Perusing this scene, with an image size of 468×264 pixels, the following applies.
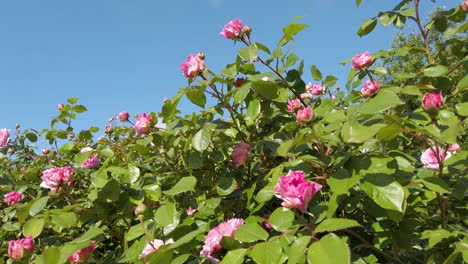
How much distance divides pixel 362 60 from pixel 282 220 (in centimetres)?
94

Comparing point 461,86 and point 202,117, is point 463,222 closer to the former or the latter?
point 461,86

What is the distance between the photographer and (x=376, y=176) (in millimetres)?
868

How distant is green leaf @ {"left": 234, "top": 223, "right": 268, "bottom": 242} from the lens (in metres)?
0.90

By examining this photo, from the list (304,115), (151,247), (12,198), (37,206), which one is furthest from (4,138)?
(304,115)

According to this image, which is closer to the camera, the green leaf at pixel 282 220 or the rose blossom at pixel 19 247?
the green leaf at pixel 282 220

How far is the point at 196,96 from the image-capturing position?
1286mm

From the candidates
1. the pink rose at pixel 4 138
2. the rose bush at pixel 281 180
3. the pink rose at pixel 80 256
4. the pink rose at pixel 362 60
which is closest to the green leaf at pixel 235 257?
the rose bush at pixel 281 180

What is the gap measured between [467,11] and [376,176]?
1092 millimetres

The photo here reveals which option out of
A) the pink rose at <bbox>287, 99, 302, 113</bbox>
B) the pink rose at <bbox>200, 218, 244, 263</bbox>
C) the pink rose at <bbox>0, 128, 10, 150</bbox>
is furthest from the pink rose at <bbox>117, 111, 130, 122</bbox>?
the pink rose at <bbox>200, 218, 244, 263</bbox>

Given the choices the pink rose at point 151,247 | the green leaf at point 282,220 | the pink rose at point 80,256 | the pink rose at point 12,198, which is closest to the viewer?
the green leaf at point 282,220

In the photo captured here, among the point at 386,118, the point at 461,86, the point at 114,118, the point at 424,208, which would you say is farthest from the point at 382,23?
the point at 114,118

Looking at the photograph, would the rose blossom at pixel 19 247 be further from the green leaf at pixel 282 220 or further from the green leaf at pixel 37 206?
the green leaf at pixel 282 220

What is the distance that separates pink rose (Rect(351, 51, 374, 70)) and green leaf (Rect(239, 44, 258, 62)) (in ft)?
1.63

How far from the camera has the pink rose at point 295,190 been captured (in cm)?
90
